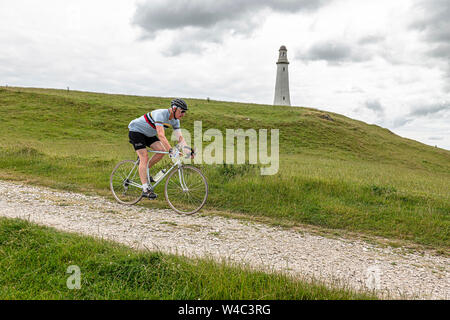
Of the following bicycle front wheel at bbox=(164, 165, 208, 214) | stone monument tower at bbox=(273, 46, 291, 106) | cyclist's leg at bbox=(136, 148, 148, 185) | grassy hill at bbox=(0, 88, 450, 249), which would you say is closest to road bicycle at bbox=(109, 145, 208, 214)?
bicycle front wheel at bbox=(164, 165, 208, 214)

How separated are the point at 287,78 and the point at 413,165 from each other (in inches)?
2078

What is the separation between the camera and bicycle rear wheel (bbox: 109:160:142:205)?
10.4 meters

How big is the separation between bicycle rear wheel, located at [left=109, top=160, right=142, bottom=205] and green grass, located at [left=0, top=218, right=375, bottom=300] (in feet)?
16.8

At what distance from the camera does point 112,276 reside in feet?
14.6

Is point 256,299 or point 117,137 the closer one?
point 256,299

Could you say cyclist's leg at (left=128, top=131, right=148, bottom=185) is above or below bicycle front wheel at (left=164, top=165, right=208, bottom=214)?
above

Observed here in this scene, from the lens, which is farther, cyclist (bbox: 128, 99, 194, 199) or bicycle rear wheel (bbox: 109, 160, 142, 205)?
bicycle rear wheel (bbox: 109, 160, 142, 205)

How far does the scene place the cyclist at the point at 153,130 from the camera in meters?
8.82

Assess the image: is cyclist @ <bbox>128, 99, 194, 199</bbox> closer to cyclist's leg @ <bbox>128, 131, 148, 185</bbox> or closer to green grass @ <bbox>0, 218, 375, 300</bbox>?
cyclist's leg @ <bbox>128, 131, 148, 185</bbox>

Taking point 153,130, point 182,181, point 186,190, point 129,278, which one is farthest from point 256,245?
point 153,130

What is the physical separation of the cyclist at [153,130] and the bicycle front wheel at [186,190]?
0.52 metres

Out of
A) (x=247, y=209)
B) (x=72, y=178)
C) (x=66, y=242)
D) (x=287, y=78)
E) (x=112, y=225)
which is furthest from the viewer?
(x=287, y=78)
